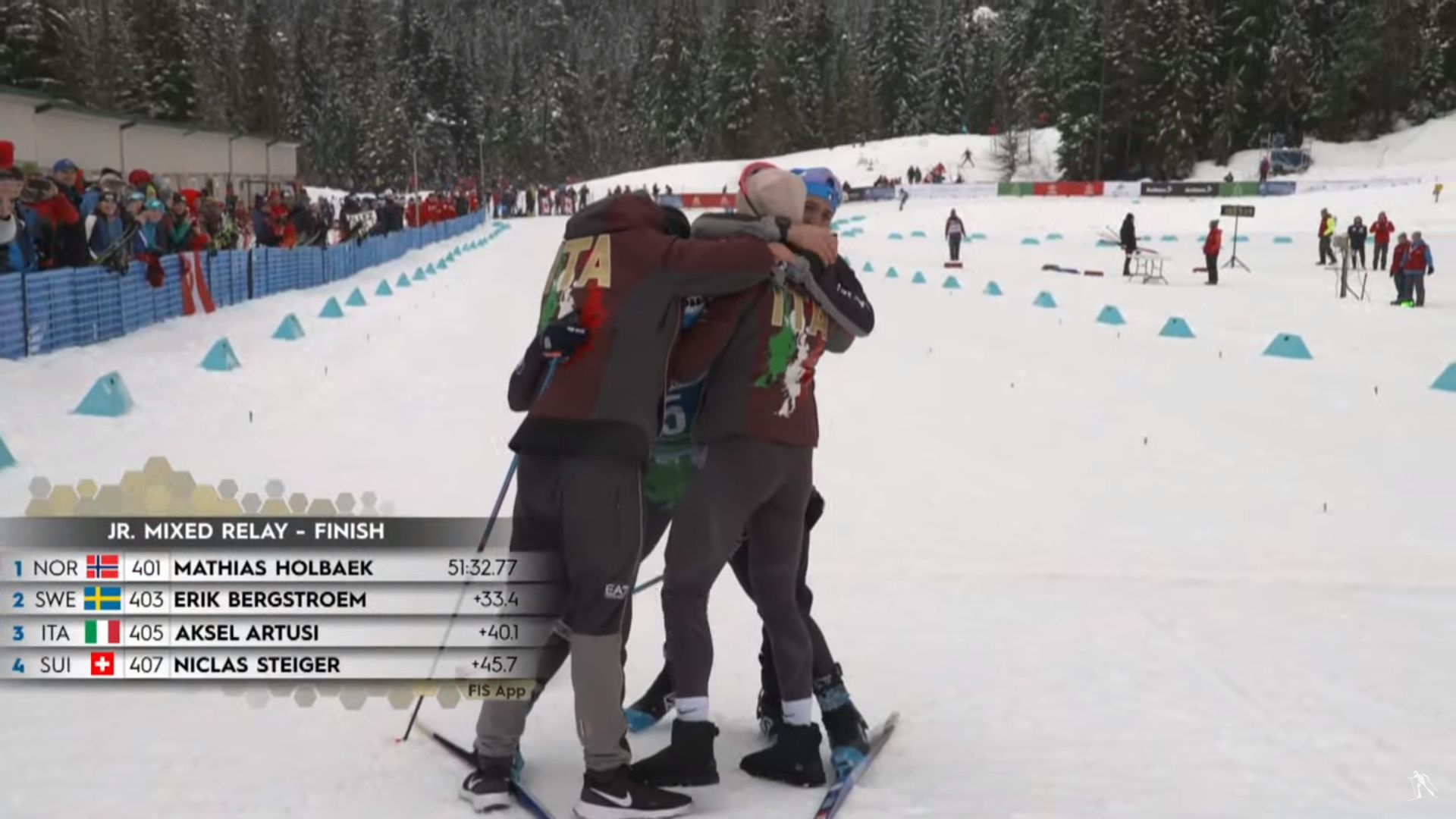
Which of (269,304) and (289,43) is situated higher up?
(289,43)

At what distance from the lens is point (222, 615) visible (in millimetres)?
3988

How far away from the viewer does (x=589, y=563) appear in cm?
338

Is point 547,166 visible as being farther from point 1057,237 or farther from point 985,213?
point 1057,237

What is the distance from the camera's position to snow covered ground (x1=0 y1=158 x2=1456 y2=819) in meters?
3.97

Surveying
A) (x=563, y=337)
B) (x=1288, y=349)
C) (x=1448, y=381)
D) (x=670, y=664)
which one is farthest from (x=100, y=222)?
(x=1448, y=381)

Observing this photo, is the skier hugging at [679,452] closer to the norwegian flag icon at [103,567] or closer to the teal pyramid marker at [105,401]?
the norwegian flag icon at [103,567]

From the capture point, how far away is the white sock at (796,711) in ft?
12.8

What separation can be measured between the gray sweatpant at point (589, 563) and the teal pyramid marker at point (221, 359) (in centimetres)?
1024

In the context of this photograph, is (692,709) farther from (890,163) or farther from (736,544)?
(890,163)

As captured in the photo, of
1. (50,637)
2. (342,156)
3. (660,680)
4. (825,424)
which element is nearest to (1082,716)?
(660,680)

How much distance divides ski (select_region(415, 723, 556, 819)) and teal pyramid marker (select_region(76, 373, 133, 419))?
7294mm

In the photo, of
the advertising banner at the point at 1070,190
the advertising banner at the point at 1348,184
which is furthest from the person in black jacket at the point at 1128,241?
the advertising banner at the point at 1070,190

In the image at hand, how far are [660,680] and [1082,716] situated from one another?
1715mm
